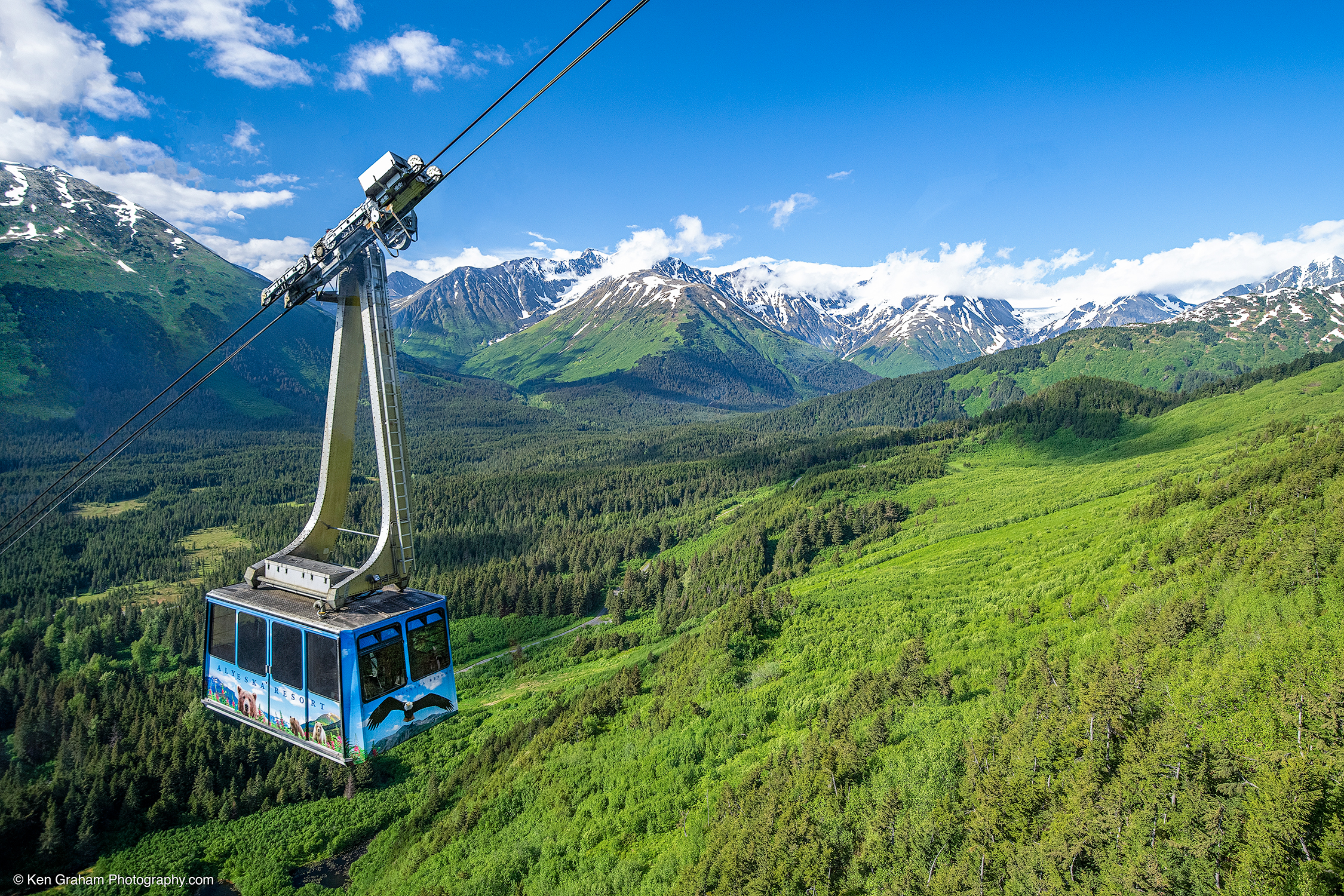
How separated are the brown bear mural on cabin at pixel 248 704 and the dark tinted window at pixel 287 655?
159 centimetres

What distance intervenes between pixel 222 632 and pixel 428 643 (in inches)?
293

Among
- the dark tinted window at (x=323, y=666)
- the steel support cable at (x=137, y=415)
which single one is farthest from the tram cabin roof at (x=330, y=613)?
the steel support cable at (x=137, y=415)

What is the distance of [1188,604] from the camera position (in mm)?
30203

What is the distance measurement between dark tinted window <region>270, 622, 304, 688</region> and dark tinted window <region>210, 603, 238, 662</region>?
2.35 meters

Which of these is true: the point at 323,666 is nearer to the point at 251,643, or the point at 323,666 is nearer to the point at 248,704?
the point at 251,643

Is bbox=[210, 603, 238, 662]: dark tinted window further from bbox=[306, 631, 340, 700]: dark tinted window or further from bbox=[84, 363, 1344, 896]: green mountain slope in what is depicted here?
bbox=[84, 363, 1344, 896]: green mountain slope

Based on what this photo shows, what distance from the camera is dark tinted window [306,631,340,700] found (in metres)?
16.4

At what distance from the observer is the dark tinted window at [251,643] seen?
18328mm

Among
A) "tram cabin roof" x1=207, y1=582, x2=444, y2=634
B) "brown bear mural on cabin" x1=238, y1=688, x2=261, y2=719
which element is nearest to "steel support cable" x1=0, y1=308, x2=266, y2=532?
"tram cabin roof" x1=207, y1=582, x2=444, y2=634

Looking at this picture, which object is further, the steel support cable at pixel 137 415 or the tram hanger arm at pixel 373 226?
the tram hanger arm at pixel 373 226

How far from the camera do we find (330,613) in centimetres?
1728

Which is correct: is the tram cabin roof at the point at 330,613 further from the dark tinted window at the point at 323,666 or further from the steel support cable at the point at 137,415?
the steel support cable at the point at 137,415

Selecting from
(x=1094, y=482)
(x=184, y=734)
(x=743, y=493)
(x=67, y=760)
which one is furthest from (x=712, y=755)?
(x=743, y=493)

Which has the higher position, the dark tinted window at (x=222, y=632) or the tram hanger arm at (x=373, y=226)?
the tram hanger arm at (x=373, y=226)
